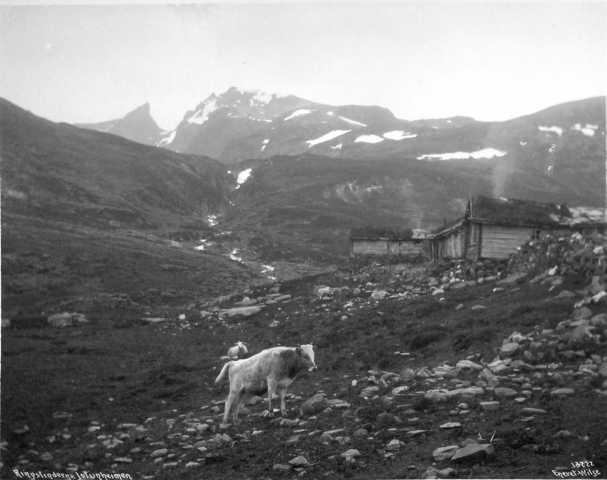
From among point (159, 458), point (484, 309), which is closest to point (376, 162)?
point (484, 309)

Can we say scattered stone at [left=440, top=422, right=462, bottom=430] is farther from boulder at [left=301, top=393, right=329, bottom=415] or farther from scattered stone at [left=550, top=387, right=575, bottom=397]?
boulder at [left=301, top=393, right=329, bottom=415]

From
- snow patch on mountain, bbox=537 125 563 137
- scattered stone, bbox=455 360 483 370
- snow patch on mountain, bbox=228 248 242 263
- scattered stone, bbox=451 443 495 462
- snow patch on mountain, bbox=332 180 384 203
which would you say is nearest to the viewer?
scattered stone, bbox=451 443 495 462

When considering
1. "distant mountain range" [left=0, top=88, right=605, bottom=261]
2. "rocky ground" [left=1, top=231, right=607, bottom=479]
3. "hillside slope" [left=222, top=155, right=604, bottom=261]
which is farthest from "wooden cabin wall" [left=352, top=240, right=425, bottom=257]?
"rocky ground" [left=1, top=231, right=607, bottom=479]

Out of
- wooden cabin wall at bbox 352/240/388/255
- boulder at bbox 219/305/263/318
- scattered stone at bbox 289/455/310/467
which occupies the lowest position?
boulder at bbox 219/305/263/318

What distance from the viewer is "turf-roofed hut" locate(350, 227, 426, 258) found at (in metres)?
50.8

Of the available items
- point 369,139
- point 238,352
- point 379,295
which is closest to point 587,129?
point 369,139

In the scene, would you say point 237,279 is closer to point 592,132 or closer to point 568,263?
point 568,263

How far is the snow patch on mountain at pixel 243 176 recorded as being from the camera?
454 ft

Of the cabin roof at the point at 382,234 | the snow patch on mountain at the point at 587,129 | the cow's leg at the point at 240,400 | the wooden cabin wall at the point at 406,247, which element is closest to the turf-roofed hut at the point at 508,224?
the wooden cabin wall at the point at 406,247

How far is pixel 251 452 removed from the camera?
824 centimetres

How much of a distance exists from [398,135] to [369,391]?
184548mm

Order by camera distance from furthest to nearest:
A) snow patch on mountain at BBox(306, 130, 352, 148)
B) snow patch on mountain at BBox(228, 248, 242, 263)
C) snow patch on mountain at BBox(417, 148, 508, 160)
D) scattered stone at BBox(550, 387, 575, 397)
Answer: snow patch on mountain at BBox(306, 130, 352, 148) < snow patch on mountain at BBox(417, 148, 508, 160) < snow patch on mountain at BBox(228, 248, 242, 263) < scattered stone at BBox(550, 387, 575, 397)

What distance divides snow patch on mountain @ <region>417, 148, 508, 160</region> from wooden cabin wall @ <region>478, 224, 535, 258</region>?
123 m

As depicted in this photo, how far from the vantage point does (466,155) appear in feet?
493
